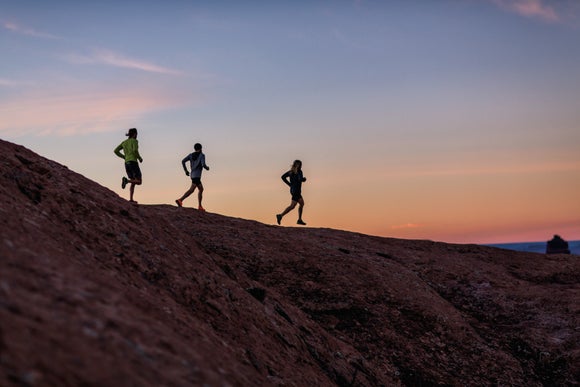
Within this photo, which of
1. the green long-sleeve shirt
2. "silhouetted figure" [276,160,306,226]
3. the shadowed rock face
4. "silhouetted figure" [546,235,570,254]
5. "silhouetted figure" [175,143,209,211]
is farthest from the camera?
"silhouetted figure" [546,235,570,254]

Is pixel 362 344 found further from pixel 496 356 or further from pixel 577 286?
pixel 577 286

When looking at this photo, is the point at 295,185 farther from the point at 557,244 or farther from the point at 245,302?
the point at 557,244

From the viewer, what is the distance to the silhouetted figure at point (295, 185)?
24.8 metres

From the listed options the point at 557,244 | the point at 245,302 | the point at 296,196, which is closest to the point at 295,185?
the point at 296,196

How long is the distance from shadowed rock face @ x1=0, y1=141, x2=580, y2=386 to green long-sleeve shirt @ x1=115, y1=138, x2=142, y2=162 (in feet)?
6.56

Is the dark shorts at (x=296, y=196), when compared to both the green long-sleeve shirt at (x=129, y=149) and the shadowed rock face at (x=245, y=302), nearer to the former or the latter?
the shadowed rock face at (x=245, y=302)

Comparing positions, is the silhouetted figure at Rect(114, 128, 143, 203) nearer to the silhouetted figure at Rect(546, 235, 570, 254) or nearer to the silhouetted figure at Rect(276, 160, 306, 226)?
the silhouetted figure at Rect(276, 160, 306, 226)

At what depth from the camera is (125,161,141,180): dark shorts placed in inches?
767

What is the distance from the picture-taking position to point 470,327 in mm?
17344

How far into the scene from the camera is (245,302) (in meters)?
11.7

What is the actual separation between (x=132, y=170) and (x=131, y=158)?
1.22ft

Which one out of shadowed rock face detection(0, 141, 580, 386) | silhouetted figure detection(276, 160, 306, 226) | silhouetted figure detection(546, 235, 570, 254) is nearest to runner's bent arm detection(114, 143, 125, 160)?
shadowed rock face detection(0, 141, 580, 386)

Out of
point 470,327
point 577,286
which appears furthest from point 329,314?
point 577,286

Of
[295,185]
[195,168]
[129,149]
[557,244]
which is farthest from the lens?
[557,244]
